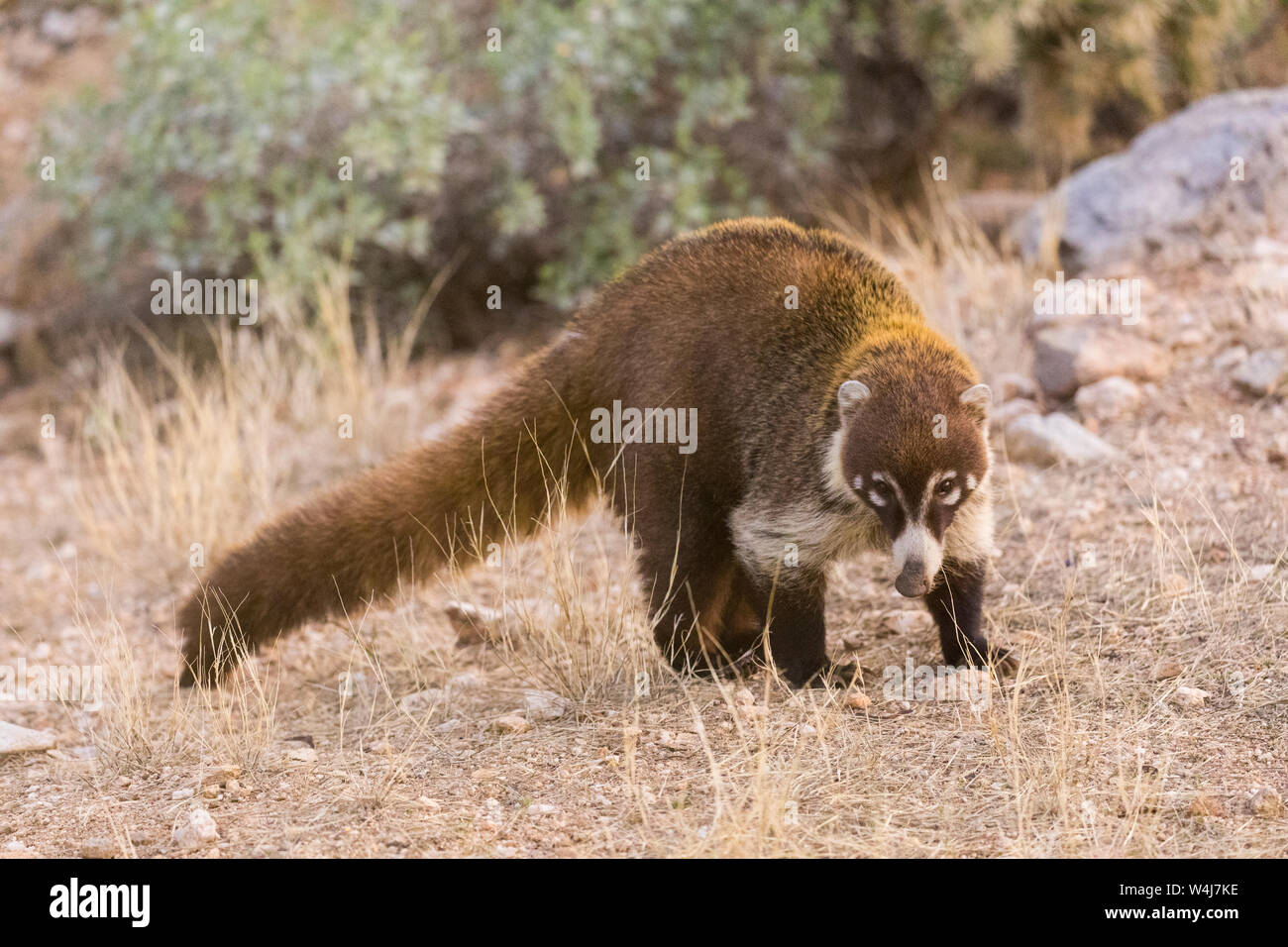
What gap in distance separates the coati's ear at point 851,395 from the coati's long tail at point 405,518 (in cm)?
108

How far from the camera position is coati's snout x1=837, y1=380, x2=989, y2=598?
4.58m

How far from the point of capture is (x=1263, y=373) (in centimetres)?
667

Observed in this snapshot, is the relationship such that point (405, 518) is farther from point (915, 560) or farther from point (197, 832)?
point (915, 560)

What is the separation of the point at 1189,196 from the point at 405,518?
5.04 meters

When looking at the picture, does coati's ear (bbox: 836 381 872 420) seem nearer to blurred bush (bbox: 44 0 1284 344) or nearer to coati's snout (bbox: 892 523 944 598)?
coati's snout (bbox: 892 523 944 598)

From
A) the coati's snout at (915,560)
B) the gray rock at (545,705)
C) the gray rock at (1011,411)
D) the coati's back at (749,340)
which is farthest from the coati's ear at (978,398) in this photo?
the gray rock at (1011,411)

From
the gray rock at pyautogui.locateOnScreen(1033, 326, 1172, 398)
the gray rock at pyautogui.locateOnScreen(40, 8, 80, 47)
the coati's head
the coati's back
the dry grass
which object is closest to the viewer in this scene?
the dry grass

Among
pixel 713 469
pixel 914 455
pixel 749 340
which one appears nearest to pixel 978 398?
pixel 914 455

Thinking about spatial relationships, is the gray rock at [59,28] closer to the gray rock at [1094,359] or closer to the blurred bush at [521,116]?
the blurred bush at [521,116]

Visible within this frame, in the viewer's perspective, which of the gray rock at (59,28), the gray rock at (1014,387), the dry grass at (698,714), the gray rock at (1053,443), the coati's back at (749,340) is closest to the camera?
the dry grass at (698,714)

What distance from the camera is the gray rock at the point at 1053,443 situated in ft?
21.4

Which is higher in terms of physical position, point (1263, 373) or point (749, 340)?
point (749, 340)

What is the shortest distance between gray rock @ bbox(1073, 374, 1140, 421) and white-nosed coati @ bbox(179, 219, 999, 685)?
190 cm

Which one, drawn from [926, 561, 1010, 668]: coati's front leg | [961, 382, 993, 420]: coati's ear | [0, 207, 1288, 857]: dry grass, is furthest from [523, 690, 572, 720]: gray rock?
[961, 382, 993, 420]: coati's ear
